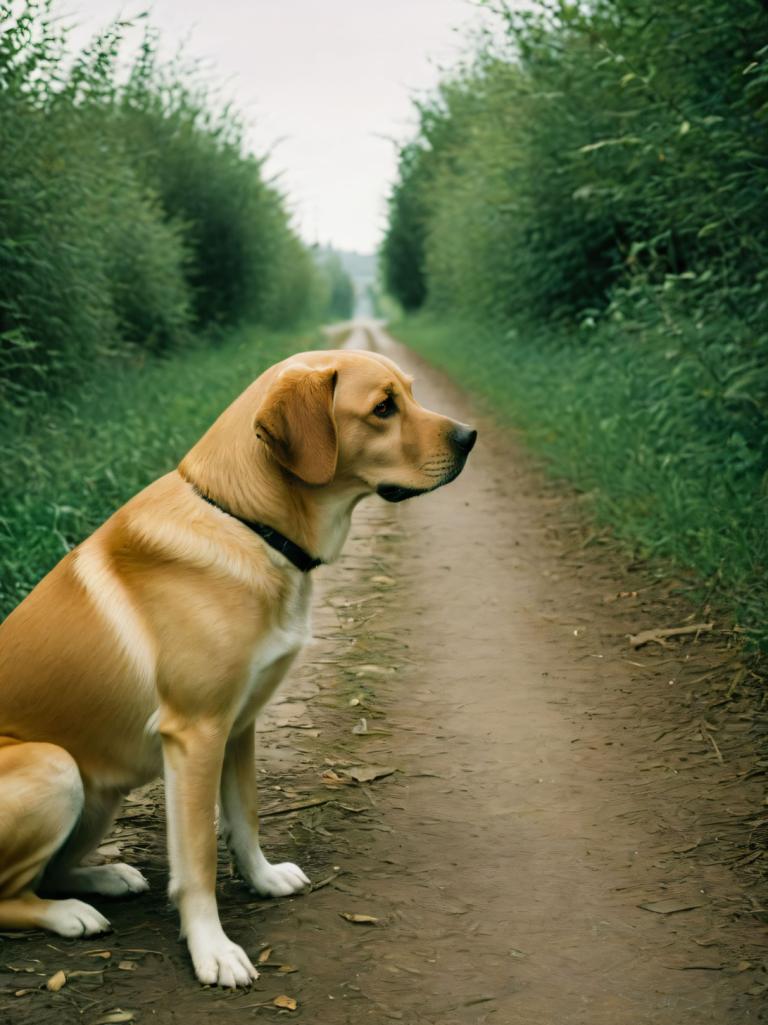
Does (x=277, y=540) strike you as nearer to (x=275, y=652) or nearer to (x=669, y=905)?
(x=275, y=652)

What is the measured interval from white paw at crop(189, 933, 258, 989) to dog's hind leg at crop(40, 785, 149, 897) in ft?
1.60

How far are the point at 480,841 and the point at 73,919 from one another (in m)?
1.43

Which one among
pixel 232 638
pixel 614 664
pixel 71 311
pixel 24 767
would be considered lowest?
pixel 614 664

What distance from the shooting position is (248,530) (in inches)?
121

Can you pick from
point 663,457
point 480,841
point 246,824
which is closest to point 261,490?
point 246,824

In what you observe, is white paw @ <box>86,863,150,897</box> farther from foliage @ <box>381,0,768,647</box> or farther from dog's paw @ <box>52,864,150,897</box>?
foliage @ <box>381,0,768,647</box>

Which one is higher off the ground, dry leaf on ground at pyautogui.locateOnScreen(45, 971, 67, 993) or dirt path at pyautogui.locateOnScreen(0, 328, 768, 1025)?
dry leaf on ground at pyautogui.locateOnScreen(45, 971, 67, 993)

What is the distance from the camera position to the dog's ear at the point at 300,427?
2980 mm

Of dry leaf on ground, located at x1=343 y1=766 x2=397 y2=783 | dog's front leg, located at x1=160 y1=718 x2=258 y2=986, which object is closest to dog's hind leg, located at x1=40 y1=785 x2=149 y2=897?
dog's front leg, located at x1=160 y1=718 x2=258 y2=986

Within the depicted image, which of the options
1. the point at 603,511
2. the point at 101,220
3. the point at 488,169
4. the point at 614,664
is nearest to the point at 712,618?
the point at 614,664

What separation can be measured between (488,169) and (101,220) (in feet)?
27.2

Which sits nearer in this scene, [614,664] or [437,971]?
[437,971]

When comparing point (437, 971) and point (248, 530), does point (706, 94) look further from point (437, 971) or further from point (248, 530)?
point (437, 971)

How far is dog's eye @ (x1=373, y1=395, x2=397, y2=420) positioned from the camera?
3191 millimetres
